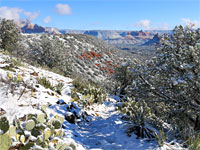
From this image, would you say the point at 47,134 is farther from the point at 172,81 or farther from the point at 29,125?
the point at 172,81

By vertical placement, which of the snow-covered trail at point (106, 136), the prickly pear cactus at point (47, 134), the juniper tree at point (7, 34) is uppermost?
the juniper tree at point (7, 34)

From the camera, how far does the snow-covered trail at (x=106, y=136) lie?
5195mm

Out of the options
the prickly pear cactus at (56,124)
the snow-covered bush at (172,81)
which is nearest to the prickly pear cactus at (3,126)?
the prickly pear cactus at (56,124)

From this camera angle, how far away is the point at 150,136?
5.61 metres

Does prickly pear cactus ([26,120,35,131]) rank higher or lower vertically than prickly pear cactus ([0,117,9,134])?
lower

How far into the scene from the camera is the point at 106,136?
6.06m

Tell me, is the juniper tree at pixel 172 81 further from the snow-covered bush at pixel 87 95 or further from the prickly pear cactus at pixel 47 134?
the prickly pear cactus at pixel 47 134

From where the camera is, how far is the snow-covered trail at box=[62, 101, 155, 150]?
520 centimetres

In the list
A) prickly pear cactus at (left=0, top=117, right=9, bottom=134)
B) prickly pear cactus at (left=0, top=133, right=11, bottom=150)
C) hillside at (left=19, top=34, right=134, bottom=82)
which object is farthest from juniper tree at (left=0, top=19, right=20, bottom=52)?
prickly pear cactus at (left=0, top=133, right=11, bottom=150)

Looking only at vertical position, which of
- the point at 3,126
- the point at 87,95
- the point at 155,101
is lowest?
the point at 87,95

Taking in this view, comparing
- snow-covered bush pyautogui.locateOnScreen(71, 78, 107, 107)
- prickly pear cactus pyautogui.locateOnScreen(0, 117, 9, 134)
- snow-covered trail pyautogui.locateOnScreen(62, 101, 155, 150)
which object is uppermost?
prickly pear cactus pyautogui.locateOnScreen(0, 117, 9, 134)

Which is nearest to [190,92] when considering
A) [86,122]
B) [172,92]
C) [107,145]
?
[172,92]

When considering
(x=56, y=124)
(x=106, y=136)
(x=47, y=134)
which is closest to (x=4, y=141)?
(x=47, y=134)

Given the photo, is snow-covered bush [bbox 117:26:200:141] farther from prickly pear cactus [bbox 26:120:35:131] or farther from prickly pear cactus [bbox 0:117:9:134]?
prickly pear cactus [bbox 0:117:9:134]
